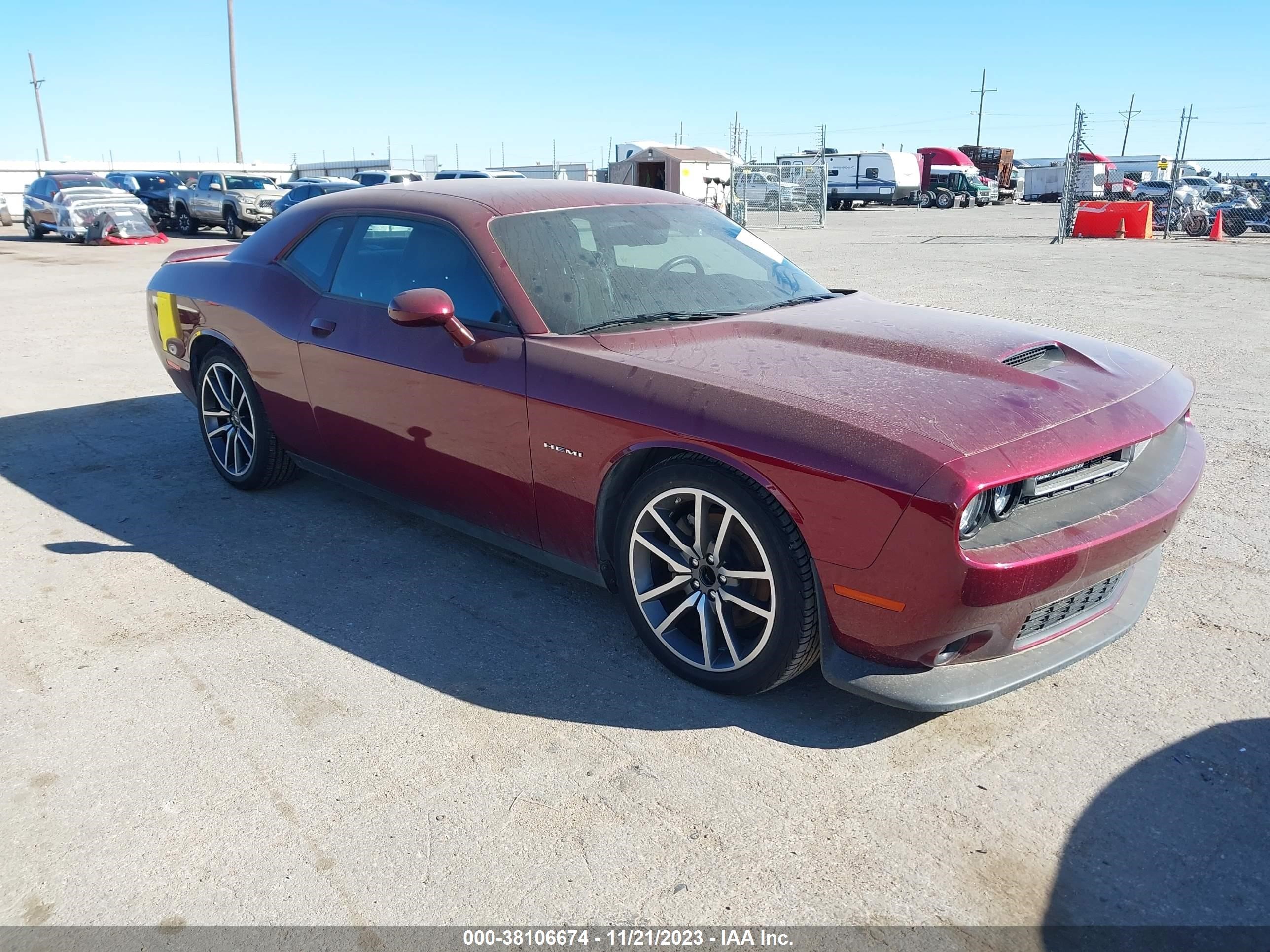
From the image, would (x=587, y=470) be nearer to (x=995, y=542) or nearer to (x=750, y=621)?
(x=750, y=621)

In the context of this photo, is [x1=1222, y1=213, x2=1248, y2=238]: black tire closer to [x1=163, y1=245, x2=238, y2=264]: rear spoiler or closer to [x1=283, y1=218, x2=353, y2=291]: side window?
[x1=163, y1=245, x2=238, y2=264]: rear spoiler

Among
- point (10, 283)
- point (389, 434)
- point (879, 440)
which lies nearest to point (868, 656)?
point (879, 440)

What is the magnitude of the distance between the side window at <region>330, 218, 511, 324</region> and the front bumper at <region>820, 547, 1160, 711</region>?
5.59 feet

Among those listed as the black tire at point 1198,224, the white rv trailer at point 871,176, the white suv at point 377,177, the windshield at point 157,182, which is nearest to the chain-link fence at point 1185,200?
the black tire at point 1198,224

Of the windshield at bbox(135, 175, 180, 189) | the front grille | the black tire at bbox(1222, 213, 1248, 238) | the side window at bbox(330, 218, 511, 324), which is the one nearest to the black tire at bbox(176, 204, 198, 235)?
the windshield at bbox(135, 175, 180, 189)

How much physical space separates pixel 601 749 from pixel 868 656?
80 centimetres

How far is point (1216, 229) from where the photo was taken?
22.5 m

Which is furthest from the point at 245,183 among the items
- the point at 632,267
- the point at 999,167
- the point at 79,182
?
the point at 999,167

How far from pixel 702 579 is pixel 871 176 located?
43.0 meters

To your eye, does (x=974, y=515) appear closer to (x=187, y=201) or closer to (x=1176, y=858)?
(x=1176, y=858)

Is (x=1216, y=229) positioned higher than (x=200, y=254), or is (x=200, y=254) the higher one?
(x=200, y=254)

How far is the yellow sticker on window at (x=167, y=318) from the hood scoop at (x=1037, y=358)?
13.9 ft

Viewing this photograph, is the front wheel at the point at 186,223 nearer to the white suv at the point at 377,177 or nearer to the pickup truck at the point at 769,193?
the white suv at the point at 377,177

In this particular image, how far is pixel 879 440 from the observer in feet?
8.30
